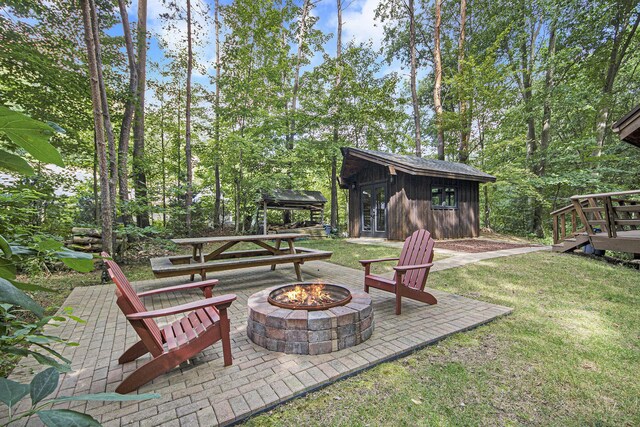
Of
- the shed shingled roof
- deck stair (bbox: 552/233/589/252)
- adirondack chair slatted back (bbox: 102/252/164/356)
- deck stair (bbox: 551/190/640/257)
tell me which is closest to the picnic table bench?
adirondack chair slatted back (bbox: 102/252/164/356)

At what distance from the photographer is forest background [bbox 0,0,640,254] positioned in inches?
304

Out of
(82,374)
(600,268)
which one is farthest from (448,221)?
(82,374)

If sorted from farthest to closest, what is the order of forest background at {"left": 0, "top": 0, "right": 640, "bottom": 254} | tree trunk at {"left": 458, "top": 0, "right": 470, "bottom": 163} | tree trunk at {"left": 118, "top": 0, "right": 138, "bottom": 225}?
tree trunk at {"left": 458, "top": 0, "right": 470, "bottom": 163} → tree trunk at {"left": 118, "top": 0, "right": 138, "bottom": 225} → forest background at {"left": 0, "top": 0, "right": 640, "bottom": 254}

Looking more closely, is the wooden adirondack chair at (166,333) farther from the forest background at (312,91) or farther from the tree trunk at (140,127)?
the tree trunk at (140,127)

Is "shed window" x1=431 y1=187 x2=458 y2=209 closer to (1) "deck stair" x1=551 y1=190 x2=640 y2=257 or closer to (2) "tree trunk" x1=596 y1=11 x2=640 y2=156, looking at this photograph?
(1) "deck stair" x1=551 y1=190 x2=640 y2=257

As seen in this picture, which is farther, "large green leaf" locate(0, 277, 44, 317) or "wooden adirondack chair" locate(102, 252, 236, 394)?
"wooden adirondack chair" locate(102, 252, 236, 394)

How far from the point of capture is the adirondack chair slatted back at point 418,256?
3.67 m

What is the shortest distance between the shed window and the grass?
7324 mm

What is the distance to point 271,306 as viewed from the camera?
9.39 ft

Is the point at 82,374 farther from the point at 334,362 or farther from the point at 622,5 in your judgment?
the point at 622,5

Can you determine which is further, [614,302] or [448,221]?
[448,221]

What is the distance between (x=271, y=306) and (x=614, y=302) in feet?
15.5

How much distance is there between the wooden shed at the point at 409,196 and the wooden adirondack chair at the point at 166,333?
8.27 meters

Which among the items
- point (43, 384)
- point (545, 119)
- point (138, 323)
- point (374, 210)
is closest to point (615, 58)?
point (545, 119)
